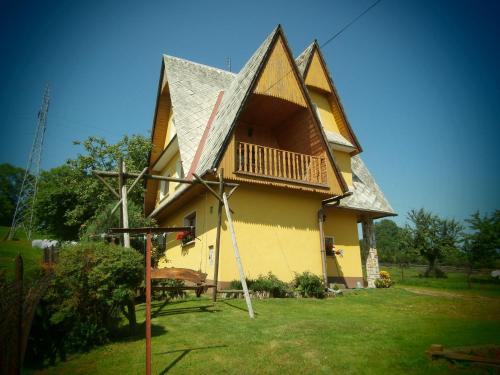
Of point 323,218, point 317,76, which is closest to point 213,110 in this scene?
point 317,76

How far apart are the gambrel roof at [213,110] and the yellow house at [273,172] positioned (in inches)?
2.6

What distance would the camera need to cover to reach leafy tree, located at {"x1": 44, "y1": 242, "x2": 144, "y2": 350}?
5004 mm

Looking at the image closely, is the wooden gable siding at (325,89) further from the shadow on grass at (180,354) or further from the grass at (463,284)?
the shadow on grass at (180,354)

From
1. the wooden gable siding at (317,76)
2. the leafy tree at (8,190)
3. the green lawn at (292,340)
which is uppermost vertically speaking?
the leafy tree at (8,190)

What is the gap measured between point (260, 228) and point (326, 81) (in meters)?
9.69

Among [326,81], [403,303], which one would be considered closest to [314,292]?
[403,303]

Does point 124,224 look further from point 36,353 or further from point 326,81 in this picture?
point 326,81

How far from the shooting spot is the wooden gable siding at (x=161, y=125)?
19438mm

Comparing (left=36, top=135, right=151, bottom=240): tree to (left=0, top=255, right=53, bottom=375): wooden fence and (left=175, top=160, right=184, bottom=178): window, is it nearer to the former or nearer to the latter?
(left=175, top=160, right=184, bottom=178): window

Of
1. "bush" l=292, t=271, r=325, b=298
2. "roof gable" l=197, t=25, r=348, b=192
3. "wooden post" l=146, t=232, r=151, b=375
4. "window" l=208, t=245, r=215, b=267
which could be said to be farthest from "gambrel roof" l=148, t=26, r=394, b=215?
"wooden post" l=146, t=232, r=151, b=375

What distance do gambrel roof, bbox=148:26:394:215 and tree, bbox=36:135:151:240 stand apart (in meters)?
7.57

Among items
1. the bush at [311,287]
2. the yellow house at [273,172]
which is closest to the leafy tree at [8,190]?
the yellow house at [273,172]

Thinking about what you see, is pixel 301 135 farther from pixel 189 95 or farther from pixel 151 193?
pixel 151 193

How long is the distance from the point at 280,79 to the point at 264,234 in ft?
20.6
